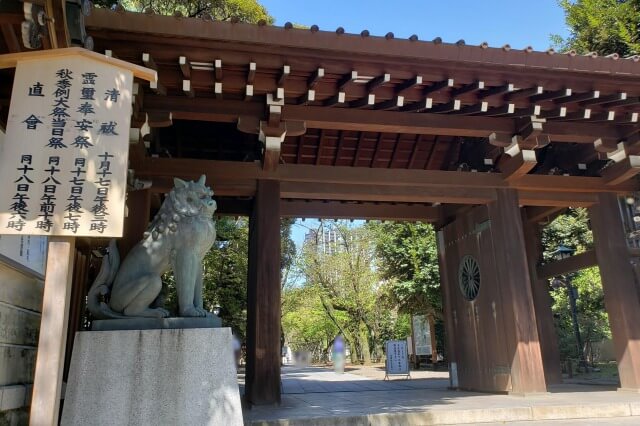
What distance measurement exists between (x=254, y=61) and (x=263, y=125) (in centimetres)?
93

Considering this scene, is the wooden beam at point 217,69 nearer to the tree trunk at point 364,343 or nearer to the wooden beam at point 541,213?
the wooden beam at point 541,213

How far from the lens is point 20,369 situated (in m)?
4.06

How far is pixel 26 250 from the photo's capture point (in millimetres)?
4047

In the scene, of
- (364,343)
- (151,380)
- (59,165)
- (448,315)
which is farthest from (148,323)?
(364,343)

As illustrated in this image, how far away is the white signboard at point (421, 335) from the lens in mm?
15548

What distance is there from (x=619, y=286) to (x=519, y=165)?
2.60 m

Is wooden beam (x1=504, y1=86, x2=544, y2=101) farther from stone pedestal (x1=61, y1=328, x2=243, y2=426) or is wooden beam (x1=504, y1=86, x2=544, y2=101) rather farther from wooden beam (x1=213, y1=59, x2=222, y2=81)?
stone pedestal (x1=61, y1=328, x2=243, y2=426)

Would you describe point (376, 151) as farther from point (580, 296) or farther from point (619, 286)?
point (580, 296)

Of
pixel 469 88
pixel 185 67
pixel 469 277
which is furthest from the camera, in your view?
pixel 469 277

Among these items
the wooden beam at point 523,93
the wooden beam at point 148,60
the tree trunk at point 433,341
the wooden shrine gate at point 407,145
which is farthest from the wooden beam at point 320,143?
the tree trunk at point 433,341

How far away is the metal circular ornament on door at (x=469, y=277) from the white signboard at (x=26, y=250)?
19.8 ft

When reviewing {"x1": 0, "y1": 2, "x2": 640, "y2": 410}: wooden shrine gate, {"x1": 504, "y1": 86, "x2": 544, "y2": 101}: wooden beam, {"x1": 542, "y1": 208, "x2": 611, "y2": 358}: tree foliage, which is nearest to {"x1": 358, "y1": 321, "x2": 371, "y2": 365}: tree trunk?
{"x1": 542, "y1": 208, "x2": 611, "y2": 358}: tree foliage

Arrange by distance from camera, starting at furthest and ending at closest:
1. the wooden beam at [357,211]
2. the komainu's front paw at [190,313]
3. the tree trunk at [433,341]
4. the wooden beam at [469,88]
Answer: the tree trunk at [433,341] → the wooden beam at [357,211] → the wooden beam at [469,88] → the komainu's front paw at [190,313]

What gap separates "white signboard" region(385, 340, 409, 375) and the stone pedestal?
831cm
